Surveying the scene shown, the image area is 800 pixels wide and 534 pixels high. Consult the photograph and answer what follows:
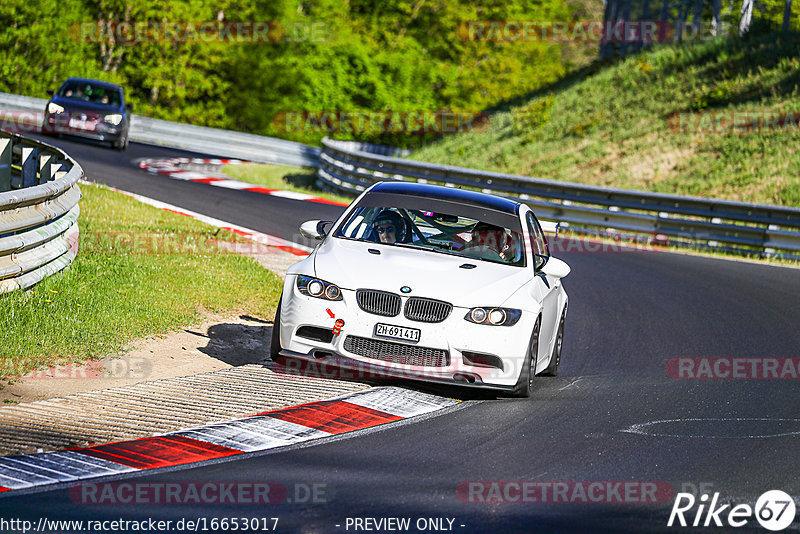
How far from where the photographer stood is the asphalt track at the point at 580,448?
526 cm

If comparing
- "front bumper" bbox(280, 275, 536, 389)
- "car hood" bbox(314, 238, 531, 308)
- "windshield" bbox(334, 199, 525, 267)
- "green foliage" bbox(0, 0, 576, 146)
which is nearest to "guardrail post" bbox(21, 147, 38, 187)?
"windshield" bbox(334, 199, 525, 267)

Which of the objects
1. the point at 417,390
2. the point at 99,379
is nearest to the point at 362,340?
the point at 417,390

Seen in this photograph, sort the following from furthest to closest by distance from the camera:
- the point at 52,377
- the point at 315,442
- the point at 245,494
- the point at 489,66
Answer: the point at 489,66 → the point at 52,377 → the point at 315,442 → the point at 245,494

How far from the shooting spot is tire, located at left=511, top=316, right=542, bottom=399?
8.06m

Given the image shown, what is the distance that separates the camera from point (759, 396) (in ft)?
29.9

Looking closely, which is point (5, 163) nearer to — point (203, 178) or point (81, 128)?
point (203, 178)

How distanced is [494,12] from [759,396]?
61418 mm

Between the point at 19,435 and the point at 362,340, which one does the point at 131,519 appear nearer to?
the point at 19,435
